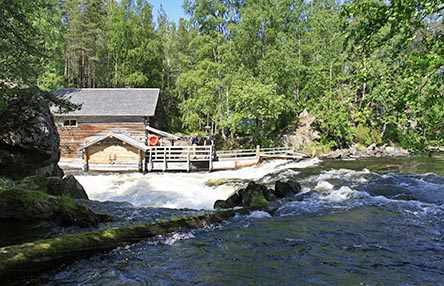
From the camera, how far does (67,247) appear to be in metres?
4.75

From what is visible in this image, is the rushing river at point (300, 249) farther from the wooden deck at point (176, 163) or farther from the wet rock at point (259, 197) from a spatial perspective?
the wooden deck at point (176, 163)

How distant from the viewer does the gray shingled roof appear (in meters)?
26.5

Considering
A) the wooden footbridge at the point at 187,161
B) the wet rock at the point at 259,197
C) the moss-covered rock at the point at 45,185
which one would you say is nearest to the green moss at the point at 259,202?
the wet rock at the point at 259,197

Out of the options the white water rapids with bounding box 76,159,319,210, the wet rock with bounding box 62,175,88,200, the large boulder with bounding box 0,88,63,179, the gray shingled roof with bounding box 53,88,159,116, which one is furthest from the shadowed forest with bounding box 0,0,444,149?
the wet rock with bounding box 62,175,88,200

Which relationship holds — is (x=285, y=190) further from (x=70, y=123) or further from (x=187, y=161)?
(x=70, y=123)

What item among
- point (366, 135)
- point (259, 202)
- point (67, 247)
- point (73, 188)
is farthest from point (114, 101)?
point (366, 135)

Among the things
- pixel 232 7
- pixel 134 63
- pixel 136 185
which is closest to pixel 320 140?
pixel 232 7

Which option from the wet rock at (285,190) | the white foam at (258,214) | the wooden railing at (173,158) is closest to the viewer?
the white foam at (258,214)

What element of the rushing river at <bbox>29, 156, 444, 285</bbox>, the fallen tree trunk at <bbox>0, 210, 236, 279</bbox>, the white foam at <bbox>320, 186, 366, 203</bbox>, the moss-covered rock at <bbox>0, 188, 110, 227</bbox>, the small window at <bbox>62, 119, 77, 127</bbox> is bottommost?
the rushing river at <bbox>29, 156, 444, 285</bbox>

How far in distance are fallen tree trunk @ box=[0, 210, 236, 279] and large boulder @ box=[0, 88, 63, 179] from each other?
591cm

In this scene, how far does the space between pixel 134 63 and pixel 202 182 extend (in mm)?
27105

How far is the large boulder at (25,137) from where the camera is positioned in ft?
31.9

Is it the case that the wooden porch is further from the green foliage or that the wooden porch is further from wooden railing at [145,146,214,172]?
the green foliage

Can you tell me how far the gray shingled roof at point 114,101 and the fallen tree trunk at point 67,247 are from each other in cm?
2076
